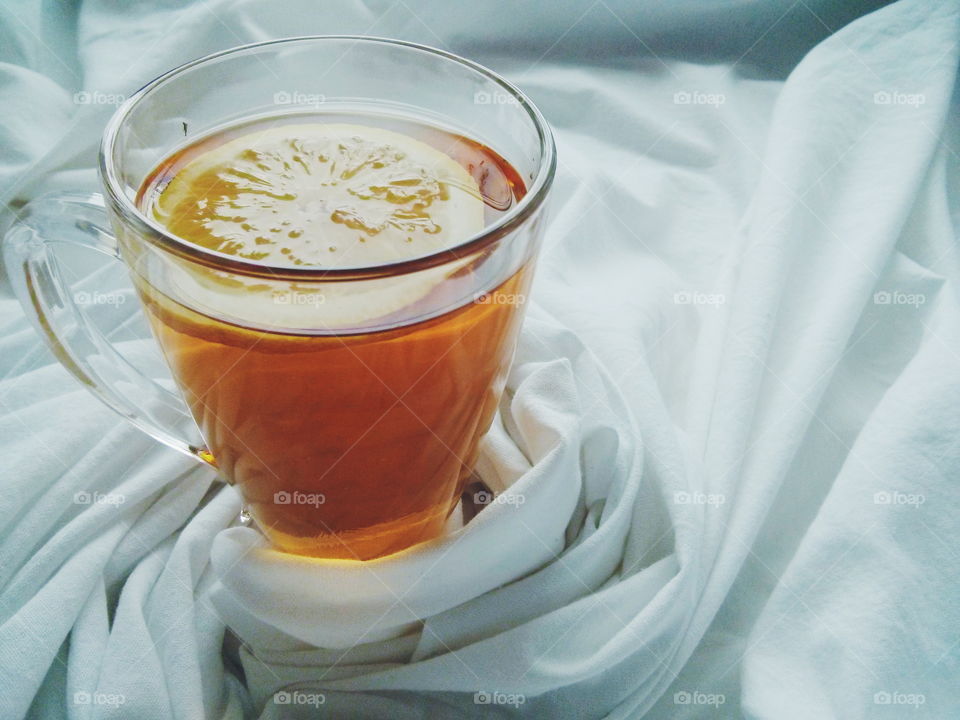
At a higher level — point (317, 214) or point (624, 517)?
point (317, 214)

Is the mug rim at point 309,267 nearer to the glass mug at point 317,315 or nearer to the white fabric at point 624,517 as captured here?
the glass mug at point 317,315

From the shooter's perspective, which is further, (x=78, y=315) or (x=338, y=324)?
(x=78, y=315)

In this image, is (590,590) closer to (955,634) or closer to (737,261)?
(955,634)

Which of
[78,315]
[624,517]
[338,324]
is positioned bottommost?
[624,517]

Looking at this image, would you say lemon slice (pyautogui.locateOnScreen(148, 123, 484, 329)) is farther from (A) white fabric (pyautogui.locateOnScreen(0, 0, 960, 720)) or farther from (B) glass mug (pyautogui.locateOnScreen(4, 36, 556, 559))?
(A) white fabric (pyautogui.locateOnScreen(0, 0, 960, 720))

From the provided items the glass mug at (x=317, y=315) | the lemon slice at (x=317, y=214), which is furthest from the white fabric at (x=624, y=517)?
the lemon slice at (x=317, y=214)

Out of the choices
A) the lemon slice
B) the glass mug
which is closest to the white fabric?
the glass mug

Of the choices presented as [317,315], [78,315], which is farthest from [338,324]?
[78,315]

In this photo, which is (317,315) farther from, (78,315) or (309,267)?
(78,315)
